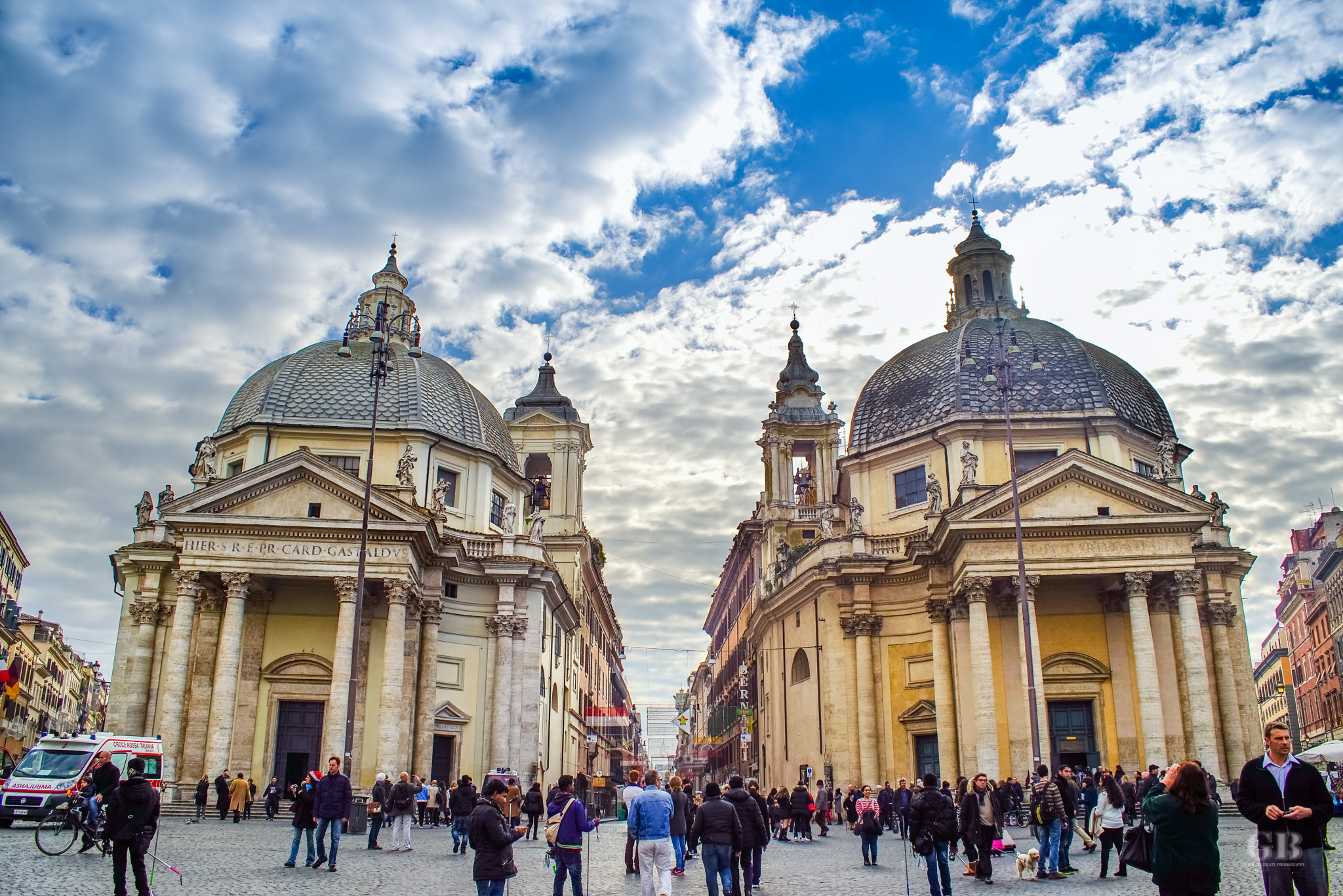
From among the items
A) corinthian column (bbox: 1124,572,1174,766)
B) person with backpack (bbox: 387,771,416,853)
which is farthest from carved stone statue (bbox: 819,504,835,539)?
person with backpack (bbox: 387,771,416,853)

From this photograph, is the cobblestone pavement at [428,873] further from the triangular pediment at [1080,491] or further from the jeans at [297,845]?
the triangular pediment at [1080,491]

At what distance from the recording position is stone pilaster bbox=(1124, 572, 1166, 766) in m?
31.5

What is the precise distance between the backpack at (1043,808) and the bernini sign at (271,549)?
23.9 metres

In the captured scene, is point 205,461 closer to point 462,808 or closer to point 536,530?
point 536,530

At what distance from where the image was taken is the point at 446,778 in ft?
127

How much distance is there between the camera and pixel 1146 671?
32125 mm

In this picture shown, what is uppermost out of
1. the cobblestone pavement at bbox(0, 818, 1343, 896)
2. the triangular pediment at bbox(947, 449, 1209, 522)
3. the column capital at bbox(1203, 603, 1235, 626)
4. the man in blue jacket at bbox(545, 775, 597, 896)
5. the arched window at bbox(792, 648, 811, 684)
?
the triangular pediment at bbox(947, 449, 1209, 522)

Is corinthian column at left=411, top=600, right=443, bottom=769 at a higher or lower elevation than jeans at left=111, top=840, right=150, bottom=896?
higher

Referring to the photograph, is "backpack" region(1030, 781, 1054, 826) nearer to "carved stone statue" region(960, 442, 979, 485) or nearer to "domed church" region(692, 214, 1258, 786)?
"domed church" region(692, 214, 1258, 786)

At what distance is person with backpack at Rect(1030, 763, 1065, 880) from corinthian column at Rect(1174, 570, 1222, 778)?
18.2m

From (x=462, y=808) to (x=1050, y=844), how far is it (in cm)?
1070

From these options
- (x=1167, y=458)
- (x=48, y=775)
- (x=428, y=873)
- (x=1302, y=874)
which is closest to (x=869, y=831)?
(x=428, y=873)

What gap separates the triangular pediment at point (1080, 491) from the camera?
33.7 metres

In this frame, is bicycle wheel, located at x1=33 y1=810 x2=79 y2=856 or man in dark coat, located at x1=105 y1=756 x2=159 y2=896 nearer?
man in dark coat, located at x1=105 y1=756 x2=159 y2=896
